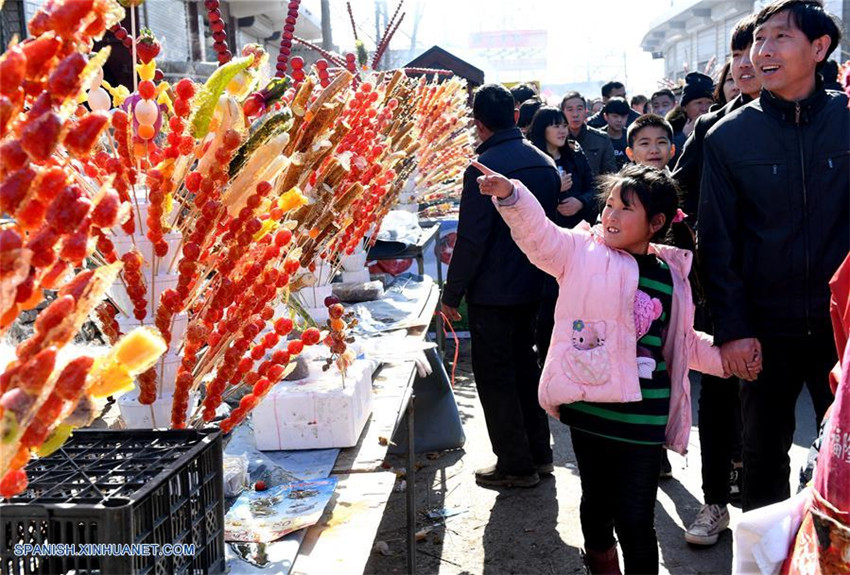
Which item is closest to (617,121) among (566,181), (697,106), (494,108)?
(697,106)

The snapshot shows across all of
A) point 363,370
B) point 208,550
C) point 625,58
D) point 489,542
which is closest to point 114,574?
point 208,550

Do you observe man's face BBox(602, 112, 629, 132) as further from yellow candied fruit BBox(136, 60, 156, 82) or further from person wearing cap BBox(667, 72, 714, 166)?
yellow candied fruit BBox(136, 60, 156, 82)

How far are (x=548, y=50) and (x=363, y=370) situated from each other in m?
73.2

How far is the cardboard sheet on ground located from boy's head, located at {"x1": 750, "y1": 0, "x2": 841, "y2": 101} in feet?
5.47

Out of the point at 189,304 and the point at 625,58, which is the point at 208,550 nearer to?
the point at 189,304

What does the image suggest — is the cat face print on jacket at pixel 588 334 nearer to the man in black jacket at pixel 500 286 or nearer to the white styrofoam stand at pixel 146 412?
the white styrofoam stand at pixel 146 412

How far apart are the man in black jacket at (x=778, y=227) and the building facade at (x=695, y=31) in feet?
83.0

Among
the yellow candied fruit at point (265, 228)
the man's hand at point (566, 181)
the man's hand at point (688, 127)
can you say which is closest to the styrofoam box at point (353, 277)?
the man's hand at point (566, 181)

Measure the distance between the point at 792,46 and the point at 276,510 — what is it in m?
1.88

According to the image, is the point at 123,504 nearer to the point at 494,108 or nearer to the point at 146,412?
the point at 146,412

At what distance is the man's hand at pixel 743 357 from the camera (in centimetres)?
248

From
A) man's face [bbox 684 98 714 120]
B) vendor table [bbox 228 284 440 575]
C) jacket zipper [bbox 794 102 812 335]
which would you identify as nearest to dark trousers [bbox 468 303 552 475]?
vendor table [bbox 228 284 440 575]

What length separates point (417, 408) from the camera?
445 centimetres

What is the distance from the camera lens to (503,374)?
402 centimetres
